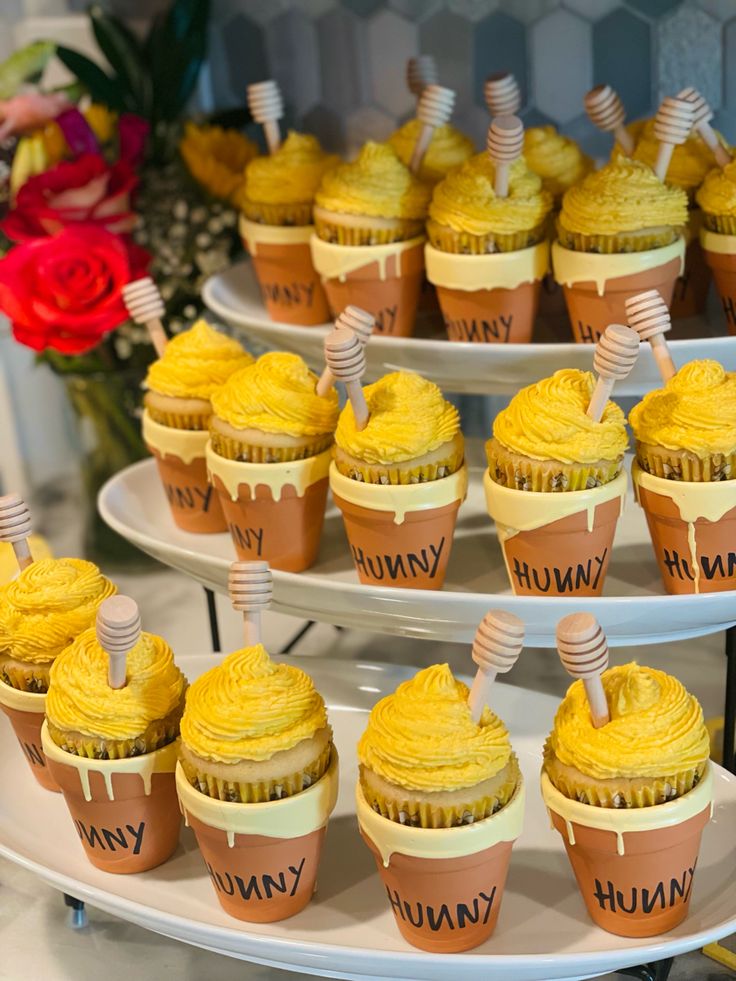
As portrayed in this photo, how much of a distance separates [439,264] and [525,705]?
41cm

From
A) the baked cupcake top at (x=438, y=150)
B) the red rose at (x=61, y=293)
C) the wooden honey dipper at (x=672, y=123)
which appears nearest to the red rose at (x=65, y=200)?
the red rose at (x=61, y=293)

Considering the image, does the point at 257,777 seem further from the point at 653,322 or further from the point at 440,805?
the point at 653,322

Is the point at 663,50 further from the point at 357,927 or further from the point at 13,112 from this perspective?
the point at 357,927

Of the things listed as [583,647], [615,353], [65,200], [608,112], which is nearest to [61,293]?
[65,200]

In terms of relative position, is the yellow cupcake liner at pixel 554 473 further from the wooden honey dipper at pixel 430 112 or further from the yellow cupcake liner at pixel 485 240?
the wooden honey dipper at pixel 430 112

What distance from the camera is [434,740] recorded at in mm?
907

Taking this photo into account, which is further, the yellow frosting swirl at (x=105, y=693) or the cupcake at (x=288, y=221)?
the cupcake at (x=288, y=221)

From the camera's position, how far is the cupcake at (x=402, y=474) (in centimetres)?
108

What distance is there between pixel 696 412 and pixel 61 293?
79 centimetres

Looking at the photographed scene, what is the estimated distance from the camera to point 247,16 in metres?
1.77

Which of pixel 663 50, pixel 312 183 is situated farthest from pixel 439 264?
pixel 663 50

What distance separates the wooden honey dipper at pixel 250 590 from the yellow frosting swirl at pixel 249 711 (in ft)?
0.08

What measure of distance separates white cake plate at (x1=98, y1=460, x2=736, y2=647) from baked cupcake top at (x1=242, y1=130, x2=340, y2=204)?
0.33 m

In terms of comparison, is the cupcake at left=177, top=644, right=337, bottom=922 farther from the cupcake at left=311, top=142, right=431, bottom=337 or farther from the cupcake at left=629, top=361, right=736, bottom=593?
the cupcake at left=311, top=142, right=431, bottom=337
